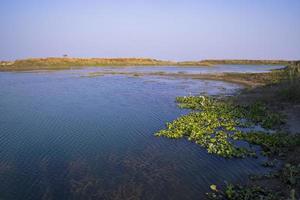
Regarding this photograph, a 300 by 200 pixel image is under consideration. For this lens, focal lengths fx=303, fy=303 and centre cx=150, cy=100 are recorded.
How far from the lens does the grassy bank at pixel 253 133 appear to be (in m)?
8.95

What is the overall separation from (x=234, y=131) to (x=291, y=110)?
5.60 meters

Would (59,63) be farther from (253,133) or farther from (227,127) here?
(253,133)

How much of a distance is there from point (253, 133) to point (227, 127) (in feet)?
5.74

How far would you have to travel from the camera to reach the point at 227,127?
15.9 meters

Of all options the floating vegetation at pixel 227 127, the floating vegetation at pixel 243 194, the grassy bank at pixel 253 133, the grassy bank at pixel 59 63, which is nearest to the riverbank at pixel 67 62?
the grassy bank at pixel 59 63

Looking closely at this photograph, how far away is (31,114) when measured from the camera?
19.7 meters

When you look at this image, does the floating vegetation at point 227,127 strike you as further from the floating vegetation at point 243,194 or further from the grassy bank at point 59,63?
the grassy bank at point 59,63

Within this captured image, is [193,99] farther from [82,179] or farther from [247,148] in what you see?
[82,179]

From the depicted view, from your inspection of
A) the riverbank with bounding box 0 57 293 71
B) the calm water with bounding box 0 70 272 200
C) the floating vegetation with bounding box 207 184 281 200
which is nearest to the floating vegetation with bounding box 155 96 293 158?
the calm water with bounding box 0 70 272 200

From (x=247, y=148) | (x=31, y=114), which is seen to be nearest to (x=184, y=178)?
(x=247, y=148)

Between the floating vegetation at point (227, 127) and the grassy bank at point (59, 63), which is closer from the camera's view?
the floating vegetation at point (227, 127)

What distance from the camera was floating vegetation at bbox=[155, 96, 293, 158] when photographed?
1273cm

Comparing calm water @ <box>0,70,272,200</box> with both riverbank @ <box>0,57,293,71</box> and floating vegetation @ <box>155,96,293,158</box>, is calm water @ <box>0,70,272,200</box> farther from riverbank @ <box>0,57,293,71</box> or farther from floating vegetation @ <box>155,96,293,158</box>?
riverbank @ <box>0,57,293,71</box>

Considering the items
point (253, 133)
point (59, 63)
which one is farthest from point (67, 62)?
point (253, 133)
